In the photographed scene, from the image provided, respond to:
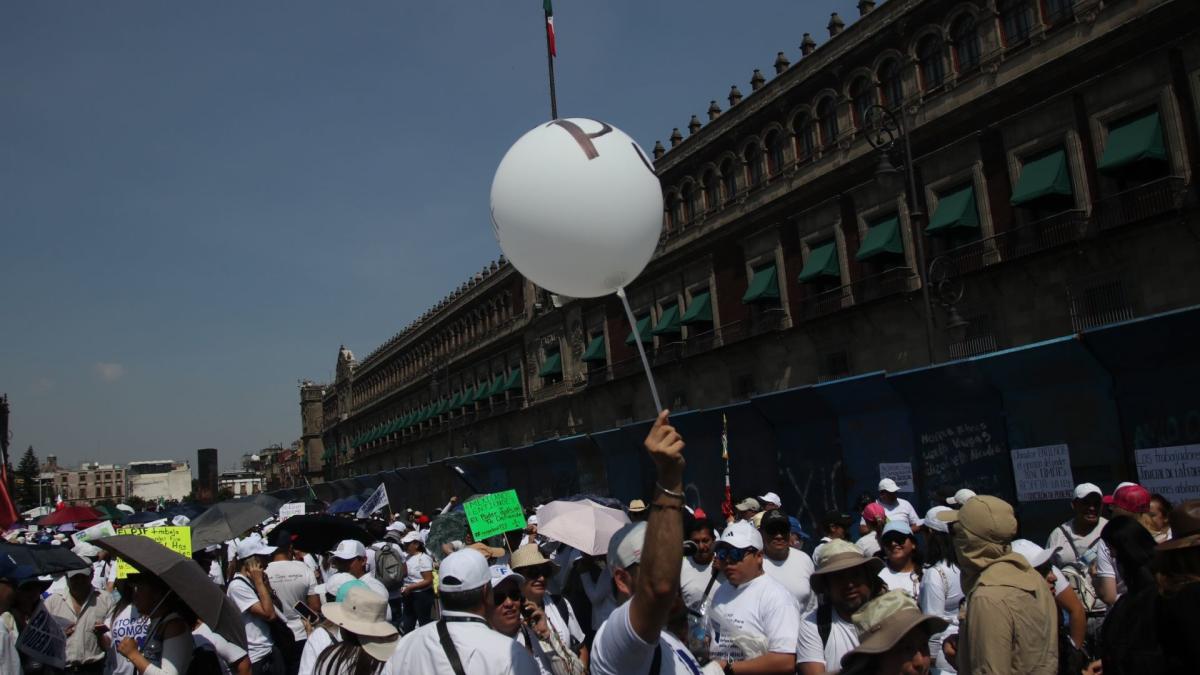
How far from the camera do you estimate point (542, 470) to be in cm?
2689

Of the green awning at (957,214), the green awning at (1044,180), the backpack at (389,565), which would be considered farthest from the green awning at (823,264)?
the backpack at (389,565)

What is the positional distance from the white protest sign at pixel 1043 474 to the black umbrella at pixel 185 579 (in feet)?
33.1

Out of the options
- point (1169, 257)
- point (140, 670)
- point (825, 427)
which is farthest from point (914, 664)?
point (1169, 257)

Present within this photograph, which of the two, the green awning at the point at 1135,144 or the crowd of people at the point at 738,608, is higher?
the green awning at the point at 1135,144

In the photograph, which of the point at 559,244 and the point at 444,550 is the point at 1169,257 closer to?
the point at 444,550

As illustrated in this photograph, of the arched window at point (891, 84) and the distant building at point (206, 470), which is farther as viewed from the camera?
the distant building at point (206, 470)

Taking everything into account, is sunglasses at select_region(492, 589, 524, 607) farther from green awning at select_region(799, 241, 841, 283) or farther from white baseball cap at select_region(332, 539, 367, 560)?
green awning at select_region(799, 241, 841, 283)

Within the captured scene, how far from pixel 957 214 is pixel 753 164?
9587 mm

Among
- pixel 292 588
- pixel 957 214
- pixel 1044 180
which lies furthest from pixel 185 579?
pixel 957 214

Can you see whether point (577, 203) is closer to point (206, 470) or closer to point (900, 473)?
point (900, 473)

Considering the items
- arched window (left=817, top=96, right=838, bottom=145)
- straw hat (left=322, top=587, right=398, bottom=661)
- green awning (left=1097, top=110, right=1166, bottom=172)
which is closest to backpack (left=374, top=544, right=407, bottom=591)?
straw hat (left=322, top=587, right=398, bottom=661)

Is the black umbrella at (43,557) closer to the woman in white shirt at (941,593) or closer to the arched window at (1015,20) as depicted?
the woman in white shirt at (941,593)

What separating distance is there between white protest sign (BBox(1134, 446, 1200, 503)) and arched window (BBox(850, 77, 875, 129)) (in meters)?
17.4

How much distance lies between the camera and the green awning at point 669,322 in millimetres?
33938
